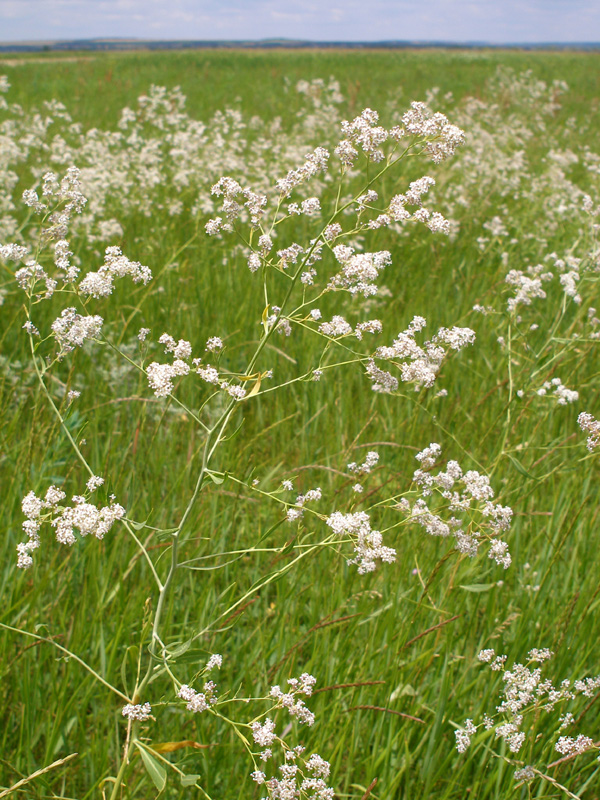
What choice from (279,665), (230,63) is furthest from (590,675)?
(230,63)

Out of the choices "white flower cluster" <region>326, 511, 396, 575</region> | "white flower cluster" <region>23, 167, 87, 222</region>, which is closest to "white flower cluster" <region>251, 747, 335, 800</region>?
"white flower cluster" <region>326, 511, 396, 575</region>

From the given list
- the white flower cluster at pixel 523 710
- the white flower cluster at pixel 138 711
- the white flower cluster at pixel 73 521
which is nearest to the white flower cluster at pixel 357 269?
the white flower cluster at pixel 73 521

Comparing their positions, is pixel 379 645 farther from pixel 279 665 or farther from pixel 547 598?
pixel 547 598

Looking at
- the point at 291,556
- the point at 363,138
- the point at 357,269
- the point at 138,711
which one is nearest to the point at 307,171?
the point at 363,138

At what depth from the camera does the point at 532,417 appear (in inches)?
130

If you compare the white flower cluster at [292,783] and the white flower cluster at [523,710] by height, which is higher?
the white flower cluster at [292,783]

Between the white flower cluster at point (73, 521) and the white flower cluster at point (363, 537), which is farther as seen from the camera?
the white flower cluster at point (363, 537)

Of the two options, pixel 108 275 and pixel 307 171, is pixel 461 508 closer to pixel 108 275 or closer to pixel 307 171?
pixel 307 171

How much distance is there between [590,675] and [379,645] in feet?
2.36

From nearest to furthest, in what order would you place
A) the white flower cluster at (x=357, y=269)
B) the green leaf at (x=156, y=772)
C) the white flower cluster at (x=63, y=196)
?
the green leaf at (x=156, y=772), the white flower cluster at (x=357, y=269), the white flower cluster at (x=63, y=196)

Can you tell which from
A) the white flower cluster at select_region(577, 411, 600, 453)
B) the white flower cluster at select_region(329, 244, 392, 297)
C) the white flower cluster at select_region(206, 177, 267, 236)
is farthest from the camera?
the white flower cluster at select_region(577, 411, 600, 453)

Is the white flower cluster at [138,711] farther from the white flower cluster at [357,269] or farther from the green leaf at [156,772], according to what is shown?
the white flower cluster at [357,269]

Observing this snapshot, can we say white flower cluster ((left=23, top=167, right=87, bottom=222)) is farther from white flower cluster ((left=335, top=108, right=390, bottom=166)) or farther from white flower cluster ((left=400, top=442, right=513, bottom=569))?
white flower cluster ((left=400, top=442, right=513, bottom=569))

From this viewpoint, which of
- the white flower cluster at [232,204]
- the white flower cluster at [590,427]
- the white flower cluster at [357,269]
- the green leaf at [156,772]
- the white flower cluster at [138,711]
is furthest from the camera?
the white flower cluster at [590,427]
